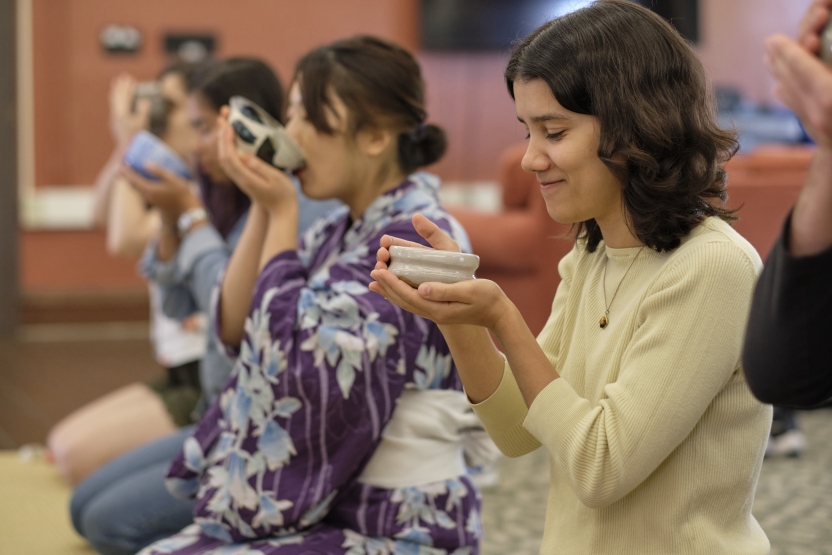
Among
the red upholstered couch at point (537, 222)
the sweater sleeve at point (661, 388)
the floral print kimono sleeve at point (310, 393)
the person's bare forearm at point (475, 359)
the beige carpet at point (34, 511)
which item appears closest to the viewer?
the sweater sleeve at point (661, 388)

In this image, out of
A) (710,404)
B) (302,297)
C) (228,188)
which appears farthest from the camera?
(228,188)

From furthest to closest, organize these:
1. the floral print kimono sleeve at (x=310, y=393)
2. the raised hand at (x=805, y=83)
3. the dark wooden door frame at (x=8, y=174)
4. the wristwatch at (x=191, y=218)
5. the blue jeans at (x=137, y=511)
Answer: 1. the dark wooden door frame at (x=8, y=174)
2. the wristwatch at (x=191, y=218)
3. the blue jeans at (x=137, y=511)
4. the floral print kimono sleeve at (x=310, y=393)
5. the raised hand at (x=805, y=83)

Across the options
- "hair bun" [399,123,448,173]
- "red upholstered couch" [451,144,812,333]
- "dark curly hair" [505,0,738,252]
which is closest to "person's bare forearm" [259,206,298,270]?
"hair bun" [399,123,448,173]

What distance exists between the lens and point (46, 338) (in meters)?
5.36

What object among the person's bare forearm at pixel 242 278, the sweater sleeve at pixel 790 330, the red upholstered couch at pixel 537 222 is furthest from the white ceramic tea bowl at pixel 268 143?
the red upholstered couch at pixel 537 222

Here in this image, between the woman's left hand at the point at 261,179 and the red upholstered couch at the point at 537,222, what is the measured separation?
148 centimetres

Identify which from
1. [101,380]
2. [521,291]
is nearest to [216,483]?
[521,291]

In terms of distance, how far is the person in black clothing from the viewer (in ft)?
1.99

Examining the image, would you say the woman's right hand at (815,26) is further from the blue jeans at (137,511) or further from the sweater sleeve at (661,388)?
the blue jeans at (137,511)

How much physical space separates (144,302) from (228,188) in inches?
151

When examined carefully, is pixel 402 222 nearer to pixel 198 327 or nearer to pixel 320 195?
pixel 320 195

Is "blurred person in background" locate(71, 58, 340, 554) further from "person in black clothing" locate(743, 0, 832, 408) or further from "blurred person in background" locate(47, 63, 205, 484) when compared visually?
"person in black clothing" locate(743, 0, 832, 408)

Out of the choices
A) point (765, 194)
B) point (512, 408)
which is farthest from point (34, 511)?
point (765, 194)

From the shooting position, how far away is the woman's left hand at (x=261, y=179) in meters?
1.42
